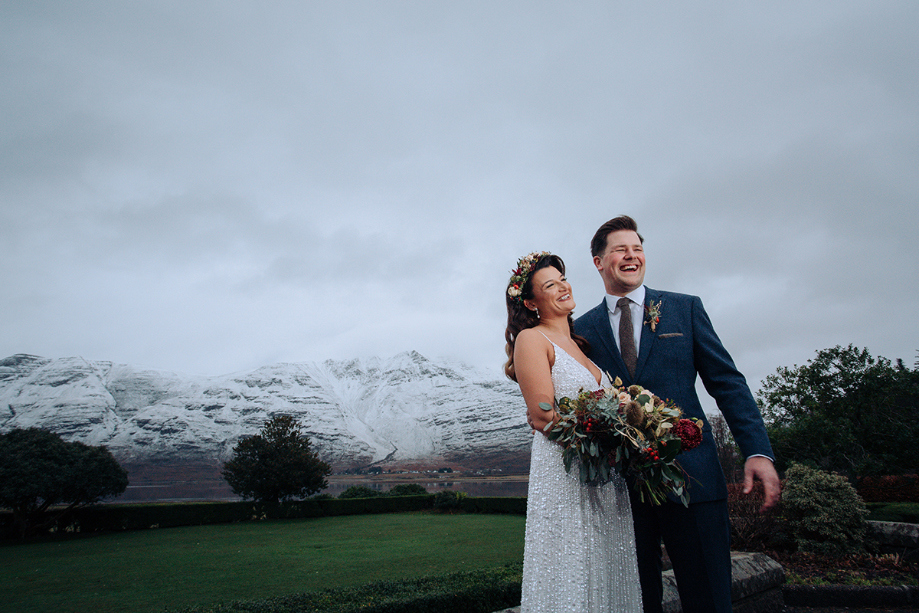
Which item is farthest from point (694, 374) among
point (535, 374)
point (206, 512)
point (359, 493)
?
point (359, 493)

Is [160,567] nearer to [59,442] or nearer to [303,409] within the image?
[59,442]

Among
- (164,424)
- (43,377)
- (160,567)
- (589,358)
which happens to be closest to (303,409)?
(164,424)

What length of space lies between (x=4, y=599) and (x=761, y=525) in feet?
41.9

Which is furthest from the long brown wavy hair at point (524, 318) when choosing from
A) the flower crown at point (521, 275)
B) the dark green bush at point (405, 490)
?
the dark green bush at point (405, 490)

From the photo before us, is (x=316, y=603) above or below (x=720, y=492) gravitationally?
below

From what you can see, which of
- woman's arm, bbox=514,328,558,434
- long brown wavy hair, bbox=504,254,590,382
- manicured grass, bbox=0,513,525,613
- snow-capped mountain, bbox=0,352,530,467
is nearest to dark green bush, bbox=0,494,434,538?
manicured grass, bbox=0,513,525,613

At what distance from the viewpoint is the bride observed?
2074mm

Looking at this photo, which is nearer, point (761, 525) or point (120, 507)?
point (761, 525)

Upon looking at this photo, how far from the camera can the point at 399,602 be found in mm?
4801

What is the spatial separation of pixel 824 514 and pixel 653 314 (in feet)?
20.3

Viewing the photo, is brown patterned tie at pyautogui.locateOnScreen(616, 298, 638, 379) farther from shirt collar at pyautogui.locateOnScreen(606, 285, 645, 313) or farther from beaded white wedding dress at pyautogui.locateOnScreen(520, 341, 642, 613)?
beaded white wedding dress at pyautogui.locateOnScreen(520, 341, 642, 613)

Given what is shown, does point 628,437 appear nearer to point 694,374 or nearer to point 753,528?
point 694,374

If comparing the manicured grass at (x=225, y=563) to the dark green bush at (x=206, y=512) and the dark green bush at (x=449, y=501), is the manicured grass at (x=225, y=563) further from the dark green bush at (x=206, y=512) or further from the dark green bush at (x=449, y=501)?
the dark green bush at (x=449, y=501)

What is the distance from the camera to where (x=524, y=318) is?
8.57 ft
